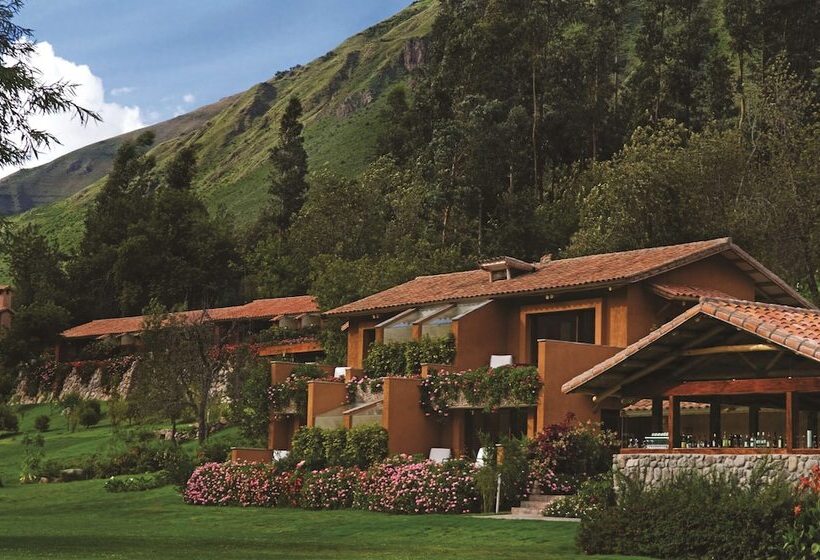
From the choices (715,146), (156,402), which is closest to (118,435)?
(156,402)

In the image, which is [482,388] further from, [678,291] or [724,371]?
[724,371]

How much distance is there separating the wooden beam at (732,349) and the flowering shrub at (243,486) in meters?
16.4

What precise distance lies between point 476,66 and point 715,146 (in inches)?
981

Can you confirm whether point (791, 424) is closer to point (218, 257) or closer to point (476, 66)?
point (476, 66)

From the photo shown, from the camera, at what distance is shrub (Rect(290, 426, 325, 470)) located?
38375 mm

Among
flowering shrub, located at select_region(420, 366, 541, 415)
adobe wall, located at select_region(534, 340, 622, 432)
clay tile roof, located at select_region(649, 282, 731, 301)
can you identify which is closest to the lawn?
adobe wall, located at select_region(534, 340, 622, 432)

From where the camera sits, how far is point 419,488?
1281 inches

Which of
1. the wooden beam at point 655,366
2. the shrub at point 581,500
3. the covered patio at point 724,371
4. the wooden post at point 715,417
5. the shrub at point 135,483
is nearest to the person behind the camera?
the covered patio at point 724,371

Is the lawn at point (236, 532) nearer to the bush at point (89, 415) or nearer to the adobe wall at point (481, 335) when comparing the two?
the adobe wall at point (481, 335)

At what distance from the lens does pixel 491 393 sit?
35938 mm

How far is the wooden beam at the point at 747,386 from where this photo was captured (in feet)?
72.5

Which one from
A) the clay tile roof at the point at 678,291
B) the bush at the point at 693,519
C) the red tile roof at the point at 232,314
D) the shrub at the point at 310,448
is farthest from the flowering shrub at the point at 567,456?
the red tile roof at the point at 232,314

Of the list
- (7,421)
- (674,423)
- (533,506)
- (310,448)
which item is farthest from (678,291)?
(7,421)

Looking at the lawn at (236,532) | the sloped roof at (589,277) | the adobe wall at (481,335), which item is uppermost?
the sloped roof at (589,277)
